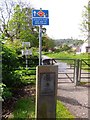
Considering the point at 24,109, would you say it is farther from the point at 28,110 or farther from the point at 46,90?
the point at 46,90

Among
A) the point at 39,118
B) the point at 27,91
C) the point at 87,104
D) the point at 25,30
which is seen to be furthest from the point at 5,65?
the point at 25,30

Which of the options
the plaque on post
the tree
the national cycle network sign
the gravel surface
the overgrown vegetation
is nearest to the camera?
the plaque on post

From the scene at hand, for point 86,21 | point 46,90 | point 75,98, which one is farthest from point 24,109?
point 86,21

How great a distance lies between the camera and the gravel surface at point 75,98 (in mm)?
6426

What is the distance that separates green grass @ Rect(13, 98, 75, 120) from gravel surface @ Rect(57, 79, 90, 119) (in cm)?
20

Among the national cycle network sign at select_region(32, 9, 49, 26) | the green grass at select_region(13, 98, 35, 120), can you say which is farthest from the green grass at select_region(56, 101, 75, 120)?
the national cycle network sign at select_region(32, 9, 49, 26)

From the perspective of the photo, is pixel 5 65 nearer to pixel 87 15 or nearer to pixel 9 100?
pixel 9 100

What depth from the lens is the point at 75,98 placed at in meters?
7.99

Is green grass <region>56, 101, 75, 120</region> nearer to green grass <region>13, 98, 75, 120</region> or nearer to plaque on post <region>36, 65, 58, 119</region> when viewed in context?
green grass <region>13, 98, 75, 120</region>

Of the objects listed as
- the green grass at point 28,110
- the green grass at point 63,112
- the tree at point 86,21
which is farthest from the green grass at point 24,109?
the tree at point 86,21

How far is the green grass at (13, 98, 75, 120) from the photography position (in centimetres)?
592

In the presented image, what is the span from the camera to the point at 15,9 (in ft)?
101

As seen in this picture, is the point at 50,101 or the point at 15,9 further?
the point at 15,9

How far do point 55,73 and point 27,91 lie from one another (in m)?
4.73
